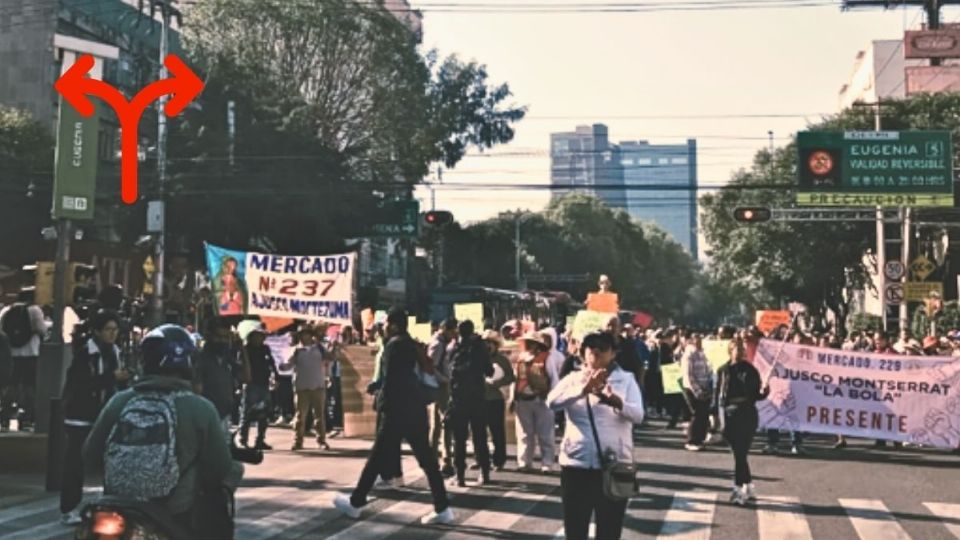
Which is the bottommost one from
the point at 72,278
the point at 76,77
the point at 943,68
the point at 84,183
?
the point at 72,278

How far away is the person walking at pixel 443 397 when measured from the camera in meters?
11.9

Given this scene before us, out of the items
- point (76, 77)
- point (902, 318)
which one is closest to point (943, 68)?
point (902, 318)

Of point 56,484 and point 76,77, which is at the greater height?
point 76,77

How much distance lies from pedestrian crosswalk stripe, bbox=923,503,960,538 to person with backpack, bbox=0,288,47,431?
11.5 m

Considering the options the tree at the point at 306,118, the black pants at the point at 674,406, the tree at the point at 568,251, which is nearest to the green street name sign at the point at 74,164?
the black pants at the point at 674,406

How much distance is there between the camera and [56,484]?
9.98 meters

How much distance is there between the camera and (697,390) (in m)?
15.2

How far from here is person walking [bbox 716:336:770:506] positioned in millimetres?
9836

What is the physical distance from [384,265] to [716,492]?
2992 inches

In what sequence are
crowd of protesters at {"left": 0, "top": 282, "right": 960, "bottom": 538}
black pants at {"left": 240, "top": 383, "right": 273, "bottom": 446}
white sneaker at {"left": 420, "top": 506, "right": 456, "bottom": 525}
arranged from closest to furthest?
crowd of protesters at {"left": 0, "top": 282, "right": 960, "bottom": 538} → white sneaker at {"left": 420, "top": 506, "right": 456, "bottom": 525} → black pants at {"left": 240, "top": 383, "right": 273, "bottom": 446}

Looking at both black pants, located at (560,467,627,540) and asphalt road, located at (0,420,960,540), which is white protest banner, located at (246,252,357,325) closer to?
asphalt road, located at (0,420,960,540)

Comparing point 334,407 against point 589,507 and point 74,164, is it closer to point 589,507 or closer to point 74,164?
point 74,164

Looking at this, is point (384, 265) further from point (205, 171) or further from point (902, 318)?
point (902, 318)

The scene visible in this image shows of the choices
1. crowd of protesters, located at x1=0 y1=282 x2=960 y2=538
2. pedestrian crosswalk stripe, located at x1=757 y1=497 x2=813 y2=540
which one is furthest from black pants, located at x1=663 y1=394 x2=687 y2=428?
pedestrian crosswalk stripe, located at x1=757 y1=497 x2=813 y2=540
